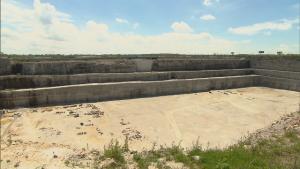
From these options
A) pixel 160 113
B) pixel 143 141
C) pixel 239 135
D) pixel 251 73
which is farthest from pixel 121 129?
pixel 251 73

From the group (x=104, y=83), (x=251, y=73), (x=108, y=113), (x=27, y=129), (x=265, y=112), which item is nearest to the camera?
(x=27, y=129)

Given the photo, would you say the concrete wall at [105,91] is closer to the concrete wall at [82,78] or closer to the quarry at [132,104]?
the quarry at [132,104]

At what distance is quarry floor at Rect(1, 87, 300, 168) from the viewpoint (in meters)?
8.12

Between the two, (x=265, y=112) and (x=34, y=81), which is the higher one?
(x=34, y=81)

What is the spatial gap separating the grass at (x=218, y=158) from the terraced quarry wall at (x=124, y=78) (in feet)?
26.8

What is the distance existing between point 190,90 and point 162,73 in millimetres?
2125

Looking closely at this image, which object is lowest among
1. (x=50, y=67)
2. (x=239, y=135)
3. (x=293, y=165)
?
(x=239, y=135)

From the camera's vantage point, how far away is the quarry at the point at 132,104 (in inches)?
371

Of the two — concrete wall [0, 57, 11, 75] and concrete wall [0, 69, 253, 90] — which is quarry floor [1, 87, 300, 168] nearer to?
concrete wall [0, 69, 253, 90]

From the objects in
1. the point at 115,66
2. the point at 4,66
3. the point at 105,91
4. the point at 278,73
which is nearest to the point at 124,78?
the point at 115,66

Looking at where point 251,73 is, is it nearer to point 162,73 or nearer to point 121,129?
point 162,73

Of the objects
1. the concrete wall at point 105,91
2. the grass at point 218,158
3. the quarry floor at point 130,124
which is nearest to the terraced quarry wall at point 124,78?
the concrete wall at point 105,91

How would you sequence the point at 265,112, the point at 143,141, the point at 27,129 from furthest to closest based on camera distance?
the point at 265,112
the point at 27,129
the point at 143,141

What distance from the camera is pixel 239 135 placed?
34.6ft
